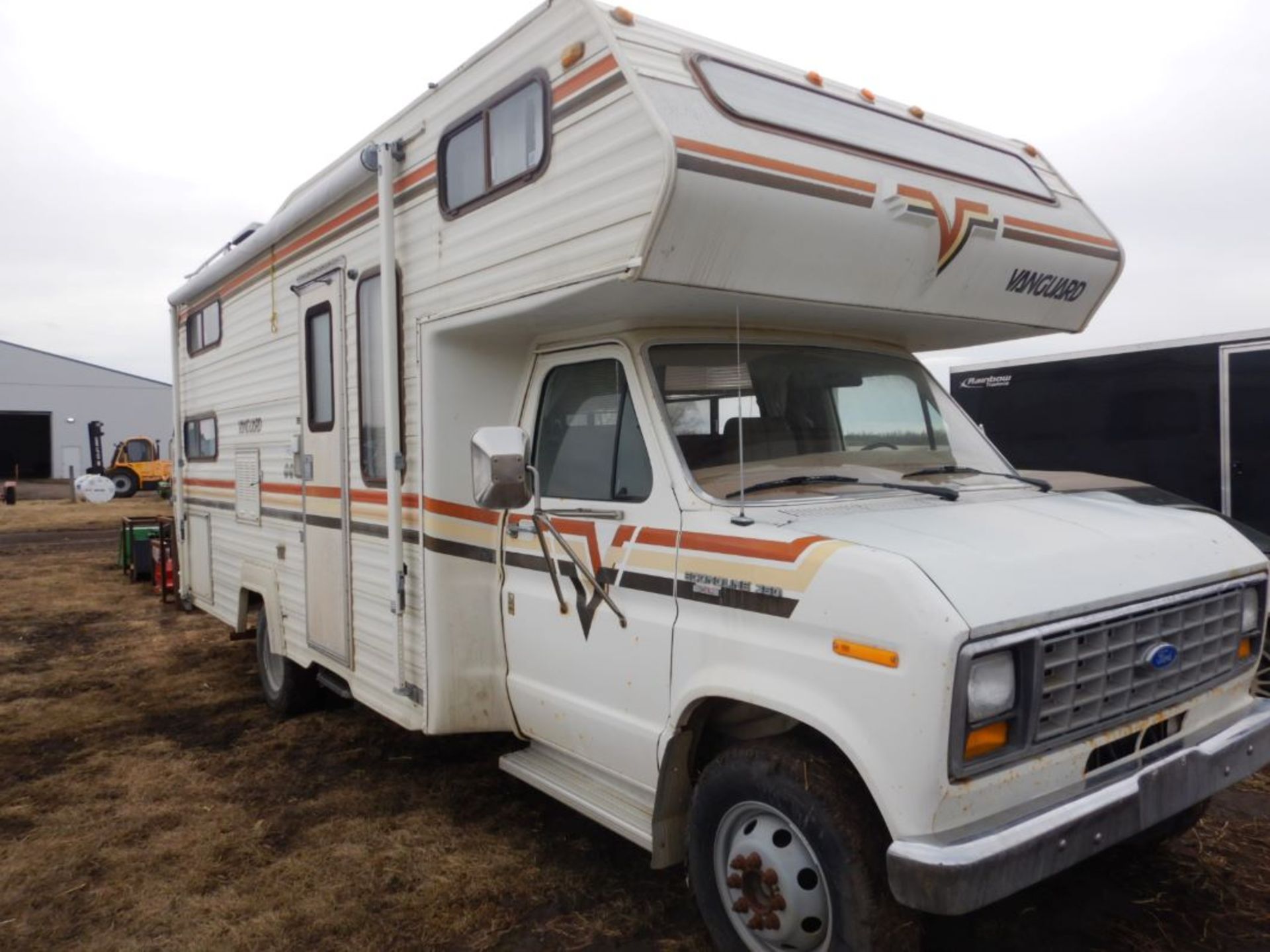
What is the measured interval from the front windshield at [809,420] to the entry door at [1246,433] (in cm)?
411

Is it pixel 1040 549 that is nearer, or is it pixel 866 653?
pixel 866 653

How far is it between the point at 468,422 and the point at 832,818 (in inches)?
92.0

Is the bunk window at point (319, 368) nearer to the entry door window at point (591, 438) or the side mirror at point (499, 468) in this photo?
the entry door window at point (591, 438)

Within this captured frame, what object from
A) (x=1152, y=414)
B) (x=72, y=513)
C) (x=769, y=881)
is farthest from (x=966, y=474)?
(x=72, y=513)

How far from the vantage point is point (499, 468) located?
321cm

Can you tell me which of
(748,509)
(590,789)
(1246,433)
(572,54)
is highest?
(572,54)

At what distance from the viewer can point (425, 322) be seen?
427cm

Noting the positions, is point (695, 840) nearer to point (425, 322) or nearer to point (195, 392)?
point (425, 322)

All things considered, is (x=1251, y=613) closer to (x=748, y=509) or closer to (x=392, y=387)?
(x=748, y=509)

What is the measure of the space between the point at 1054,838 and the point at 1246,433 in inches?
234

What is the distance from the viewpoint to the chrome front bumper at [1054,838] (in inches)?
94.6

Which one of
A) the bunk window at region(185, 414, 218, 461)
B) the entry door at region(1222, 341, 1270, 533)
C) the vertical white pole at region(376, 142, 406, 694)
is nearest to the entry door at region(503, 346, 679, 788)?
the vertical white pole at region(376, 142, 406, 694)

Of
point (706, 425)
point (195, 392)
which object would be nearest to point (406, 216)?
point (706, 425)

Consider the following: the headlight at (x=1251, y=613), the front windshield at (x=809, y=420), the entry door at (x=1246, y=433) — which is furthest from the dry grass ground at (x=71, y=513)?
the headlight at (x=1251, y=613)
